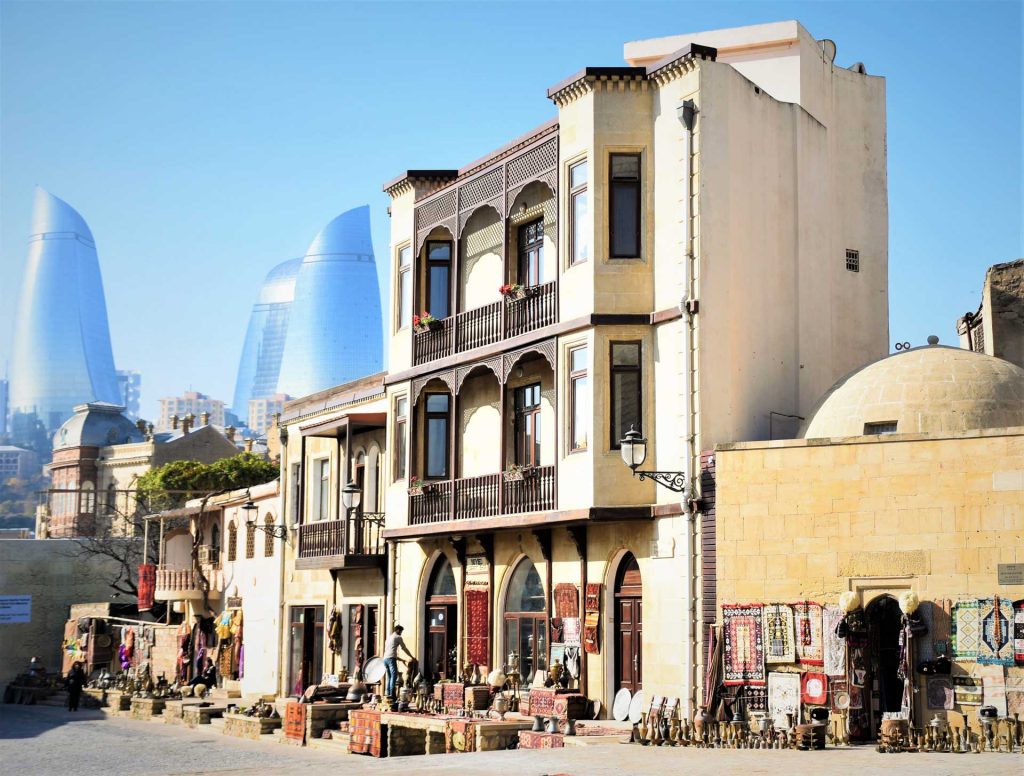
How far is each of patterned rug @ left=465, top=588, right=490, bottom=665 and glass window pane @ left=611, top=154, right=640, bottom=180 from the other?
8.01m

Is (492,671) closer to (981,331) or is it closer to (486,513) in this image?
(486,513)

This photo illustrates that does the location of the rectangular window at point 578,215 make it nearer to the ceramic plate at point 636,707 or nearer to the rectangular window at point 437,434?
the rectangular window at point 437,434

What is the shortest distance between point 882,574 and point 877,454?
1.61 meters

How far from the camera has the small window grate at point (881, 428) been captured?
816 inches

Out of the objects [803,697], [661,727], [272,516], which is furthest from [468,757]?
[272,516]

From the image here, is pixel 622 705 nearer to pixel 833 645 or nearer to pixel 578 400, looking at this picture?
pixel 833 645

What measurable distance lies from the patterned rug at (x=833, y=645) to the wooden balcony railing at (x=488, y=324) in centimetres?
Result: 721

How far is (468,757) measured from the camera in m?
19.1

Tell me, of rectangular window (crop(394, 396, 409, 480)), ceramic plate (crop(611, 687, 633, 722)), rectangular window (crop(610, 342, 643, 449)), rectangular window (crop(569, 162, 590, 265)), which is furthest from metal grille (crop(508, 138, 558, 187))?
ceramic plate (crop(611, 687, 633, 722))

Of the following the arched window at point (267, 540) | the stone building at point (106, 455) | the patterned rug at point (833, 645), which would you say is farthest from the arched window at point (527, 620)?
the stone building at point (106, 455)

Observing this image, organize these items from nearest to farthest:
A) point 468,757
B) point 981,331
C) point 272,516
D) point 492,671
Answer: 1. point 468,757
2. point 492,671
3. point 981,331
4. point 272,516

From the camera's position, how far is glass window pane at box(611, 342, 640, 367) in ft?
76.3

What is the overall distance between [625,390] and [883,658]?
19.3ft

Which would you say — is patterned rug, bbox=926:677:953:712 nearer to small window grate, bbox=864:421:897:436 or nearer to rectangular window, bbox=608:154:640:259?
small window grate, bbox=864:421:897:436
